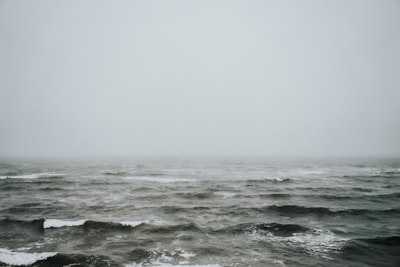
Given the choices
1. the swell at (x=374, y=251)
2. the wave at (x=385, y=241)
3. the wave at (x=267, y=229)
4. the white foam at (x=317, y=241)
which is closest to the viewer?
the swell at (x=374, y=251)

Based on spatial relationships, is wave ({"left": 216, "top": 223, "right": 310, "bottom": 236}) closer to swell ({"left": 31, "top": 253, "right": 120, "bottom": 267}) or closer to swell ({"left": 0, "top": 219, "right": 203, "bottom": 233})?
swell ({"left": 0, "top": 219, "right": 203, "bottom": 233})

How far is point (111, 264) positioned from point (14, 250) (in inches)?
221

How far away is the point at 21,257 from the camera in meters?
10.9

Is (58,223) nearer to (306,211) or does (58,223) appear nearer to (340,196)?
(306,211)

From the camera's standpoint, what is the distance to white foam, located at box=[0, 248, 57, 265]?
10352 mm

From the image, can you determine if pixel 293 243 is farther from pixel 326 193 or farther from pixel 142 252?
pixel 326 193

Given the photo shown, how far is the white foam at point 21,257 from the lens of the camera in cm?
1035

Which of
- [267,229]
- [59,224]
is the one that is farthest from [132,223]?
[267,229]

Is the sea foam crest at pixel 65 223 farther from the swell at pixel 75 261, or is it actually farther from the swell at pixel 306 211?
the swell at pixel 306 211

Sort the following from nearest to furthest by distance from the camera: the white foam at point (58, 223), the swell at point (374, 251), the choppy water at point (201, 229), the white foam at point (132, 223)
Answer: the swell at point (374, 251)
the choppy water at point (201, 229)
the white foam at point (58, 223)
the white foam at point (132, 223)

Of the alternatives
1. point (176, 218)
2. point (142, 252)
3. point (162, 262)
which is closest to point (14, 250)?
point (142, 252)

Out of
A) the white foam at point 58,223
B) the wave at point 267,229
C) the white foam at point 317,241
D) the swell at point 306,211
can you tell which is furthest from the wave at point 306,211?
the white foam at point 58,223

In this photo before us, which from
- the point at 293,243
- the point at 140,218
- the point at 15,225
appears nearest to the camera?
the point at 293,243

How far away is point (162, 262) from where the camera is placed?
10758mm
